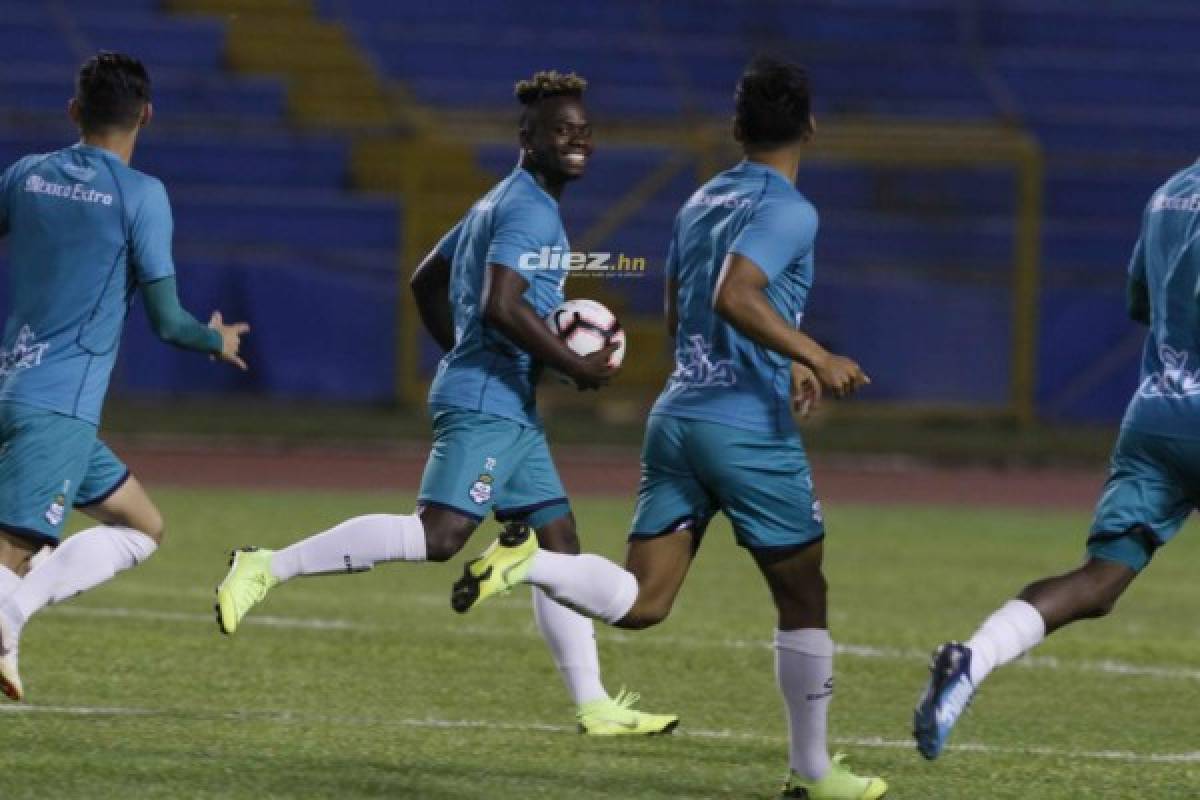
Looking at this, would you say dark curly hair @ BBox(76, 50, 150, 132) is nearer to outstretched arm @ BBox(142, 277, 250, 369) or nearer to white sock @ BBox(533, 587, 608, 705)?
outstretched arm @ BBox(142, 277, 250, 369)

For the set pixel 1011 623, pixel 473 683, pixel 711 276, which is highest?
pixel 711 276

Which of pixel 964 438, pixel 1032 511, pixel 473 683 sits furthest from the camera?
pixel 964 438

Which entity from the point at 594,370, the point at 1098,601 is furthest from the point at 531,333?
the point at 1098,601

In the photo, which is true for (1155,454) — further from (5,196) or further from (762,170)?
(5,196)

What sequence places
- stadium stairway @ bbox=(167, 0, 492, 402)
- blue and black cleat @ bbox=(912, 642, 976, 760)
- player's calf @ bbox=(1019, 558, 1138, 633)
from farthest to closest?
stadium stairway @ bbox=(167, 0, 492, 402)
player's calf @ bbox=(1019, 558, 1138, 633)
blue and black cleat @ bbox=(912, 642, 976, 760)

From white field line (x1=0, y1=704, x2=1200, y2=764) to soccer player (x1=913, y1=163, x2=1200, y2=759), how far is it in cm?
122

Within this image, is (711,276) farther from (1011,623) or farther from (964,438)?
(964,438)

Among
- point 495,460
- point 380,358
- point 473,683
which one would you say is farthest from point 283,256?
point 495,460

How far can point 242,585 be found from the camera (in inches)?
313

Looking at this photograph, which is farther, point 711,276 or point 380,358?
point 380,358

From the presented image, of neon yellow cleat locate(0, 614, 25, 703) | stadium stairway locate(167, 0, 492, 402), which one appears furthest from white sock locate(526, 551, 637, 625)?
stadium stairway locate(167, 0, 492, 402)

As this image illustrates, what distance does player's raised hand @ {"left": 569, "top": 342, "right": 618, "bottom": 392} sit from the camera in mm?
8148

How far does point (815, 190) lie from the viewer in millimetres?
28875

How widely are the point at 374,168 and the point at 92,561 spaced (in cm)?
2015
